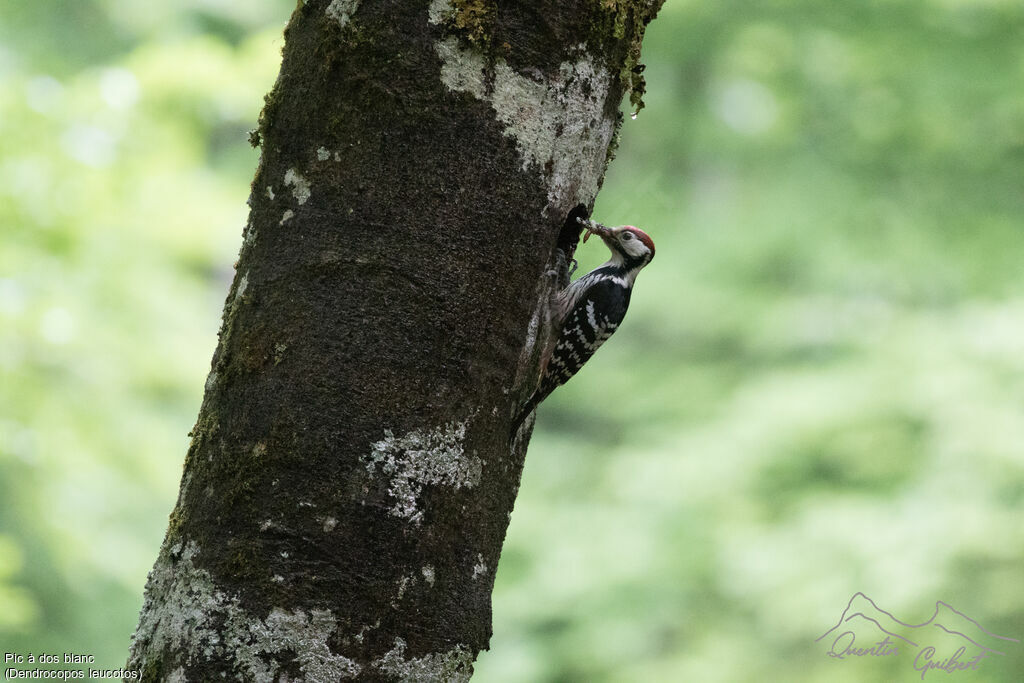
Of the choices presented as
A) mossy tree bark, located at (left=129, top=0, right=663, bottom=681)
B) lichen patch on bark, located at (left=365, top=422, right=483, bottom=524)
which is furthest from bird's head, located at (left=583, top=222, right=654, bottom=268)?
lichen patch on bark, located at (left=365, top=422, right=483, bottom=524)

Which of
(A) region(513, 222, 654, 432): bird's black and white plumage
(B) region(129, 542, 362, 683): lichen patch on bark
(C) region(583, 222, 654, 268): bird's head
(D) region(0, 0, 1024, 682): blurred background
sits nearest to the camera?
(B) region(129, 542, 362, 683): lichen patch on bark

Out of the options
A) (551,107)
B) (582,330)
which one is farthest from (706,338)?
(551,107)

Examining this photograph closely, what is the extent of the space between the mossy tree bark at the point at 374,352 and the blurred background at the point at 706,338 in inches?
121

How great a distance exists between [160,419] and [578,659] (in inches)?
183

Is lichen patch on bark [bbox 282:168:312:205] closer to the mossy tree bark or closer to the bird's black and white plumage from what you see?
the mossy tree bark

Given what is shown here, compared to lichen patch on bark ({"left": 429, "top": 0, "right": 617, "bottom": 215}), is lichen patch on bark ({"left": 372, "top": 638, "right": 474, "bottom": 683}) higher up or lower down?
lower down

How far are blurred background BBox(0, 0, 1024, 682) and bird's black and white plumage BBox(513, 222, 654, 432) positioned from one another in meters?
0.48

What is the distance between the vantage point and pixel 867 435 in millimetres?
7250

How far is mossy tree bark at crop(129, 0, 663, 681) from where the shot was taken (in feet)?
5.97

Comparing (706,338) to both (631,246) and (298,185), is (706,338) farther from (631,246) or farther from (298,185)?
(298,185)

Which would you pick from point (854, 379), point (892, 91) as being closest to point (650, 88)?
point (892, 91)

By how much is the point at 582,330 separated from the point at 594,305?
0.61 ft

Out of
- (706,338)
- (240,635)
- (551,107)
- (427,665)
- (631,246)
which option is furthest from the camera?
(706,338)

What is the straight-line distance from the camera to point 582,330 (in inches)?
160
